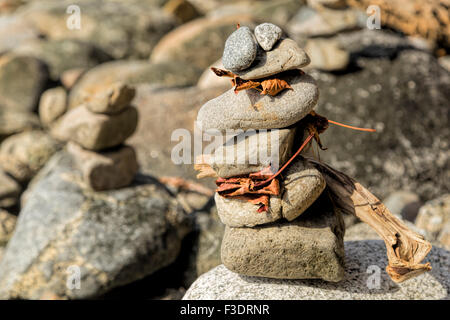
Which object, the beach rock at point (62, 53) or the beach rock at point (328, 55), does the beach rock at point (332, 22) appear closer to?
the beach rock at point (328, 55)

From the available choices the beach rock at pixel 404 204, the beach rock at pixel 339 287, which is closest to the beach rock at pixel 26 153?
the beach rock at pixel 339 287

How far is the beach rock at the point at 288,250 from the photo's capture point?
3018 millimetres

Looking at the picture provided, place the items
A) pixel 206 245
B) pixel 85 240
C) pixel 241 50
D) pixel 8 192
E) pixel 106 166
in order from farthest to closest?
pixel 8 192, pixel 206 245, pixel 106 166, pixel 85 240, pixel 241 50

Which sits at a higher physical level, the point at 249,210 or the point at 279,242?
the point at 249,210

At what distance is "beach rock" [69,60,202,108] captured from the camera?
27.3 feet

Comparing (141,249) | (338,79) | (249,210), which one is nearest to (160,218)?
(141,249)

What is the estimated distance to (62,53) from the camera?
10.1 metres

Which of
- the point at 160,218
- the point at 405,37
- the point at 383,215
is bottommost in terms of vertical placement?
the point at 160,218

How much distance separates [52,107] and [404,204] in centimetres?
648

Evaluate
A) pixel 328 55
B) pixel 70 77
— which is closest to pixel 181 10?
pixel 70 77

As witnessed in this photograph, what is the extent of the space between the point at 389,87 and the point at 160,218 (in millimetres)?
3504

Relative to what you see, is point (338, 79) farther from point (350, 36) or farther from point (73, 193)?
point (73, 193)

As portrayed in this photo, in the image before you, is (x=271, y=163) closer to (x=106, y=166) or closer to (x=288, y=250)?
(x=288, y=250)
